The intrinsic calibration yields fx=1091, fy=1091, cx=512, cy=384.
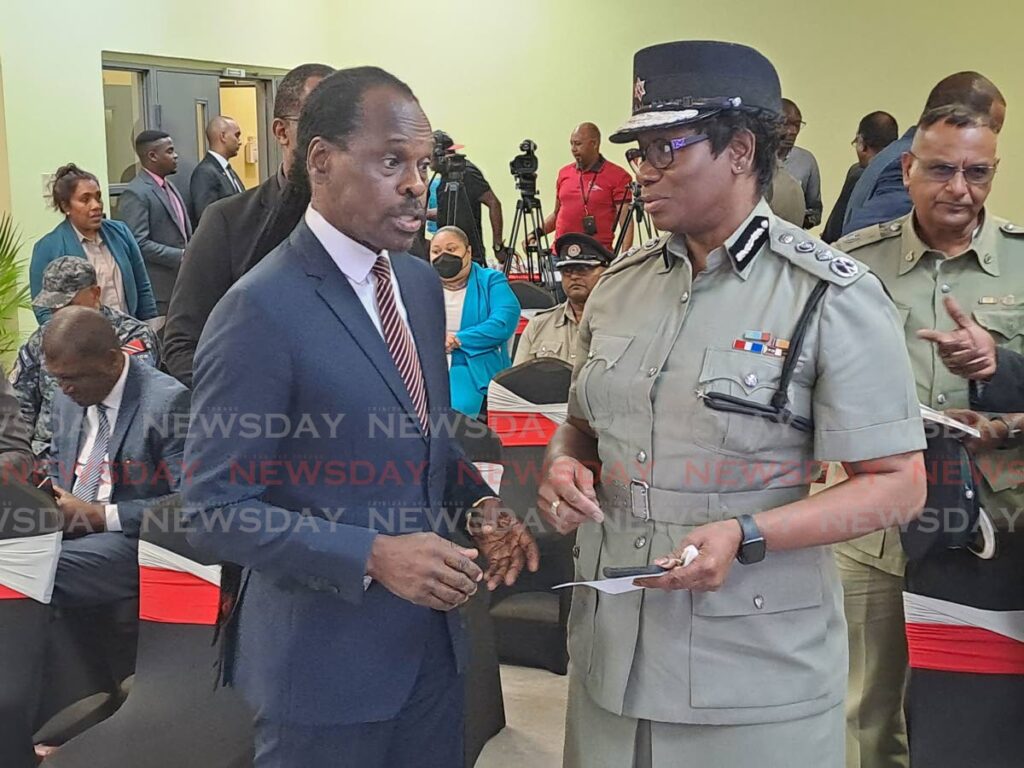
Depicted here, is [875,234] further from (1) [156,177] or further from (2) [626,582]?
(1) [156,177]

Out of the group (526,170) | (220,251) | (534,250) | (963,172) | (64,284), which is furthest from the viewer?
(534,250)

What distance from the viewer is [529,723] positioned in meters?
3.21

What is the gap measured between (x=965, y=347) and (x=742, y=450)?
0.74 metres

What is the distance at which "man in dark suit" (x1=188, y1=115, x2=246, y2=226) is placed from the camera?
6711mm

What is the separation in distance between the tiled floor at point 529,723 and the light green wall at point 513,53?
497 centimetres

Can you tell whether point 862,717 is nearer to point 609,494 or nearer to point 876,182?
point 609,494

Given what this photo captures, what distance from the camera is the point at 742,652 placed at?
1.44 m

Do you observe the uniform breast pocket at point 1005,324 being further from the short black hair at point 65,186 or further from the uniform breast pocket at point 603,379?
the short black hair at point 65,186

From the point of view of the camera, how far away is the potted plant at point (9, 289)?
5305 millimetres

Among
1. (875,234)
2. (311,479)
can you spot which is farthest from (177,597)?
(875,234)

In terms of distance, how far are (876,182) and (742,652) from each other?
1.93 metres

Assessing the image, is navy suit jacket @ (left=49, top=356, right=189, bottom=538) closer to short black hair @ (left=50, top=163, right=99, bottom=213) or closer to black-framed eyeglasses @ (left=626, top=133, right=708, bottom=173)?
black-framed eyeglasses @ (left=626, top=133, right=708, bottom=173)

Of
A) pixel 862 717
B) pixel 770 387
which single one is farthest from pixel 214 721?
pixel 770 387

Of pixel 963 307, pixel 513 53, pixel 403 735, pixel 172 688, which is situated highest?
pixel 513 53
